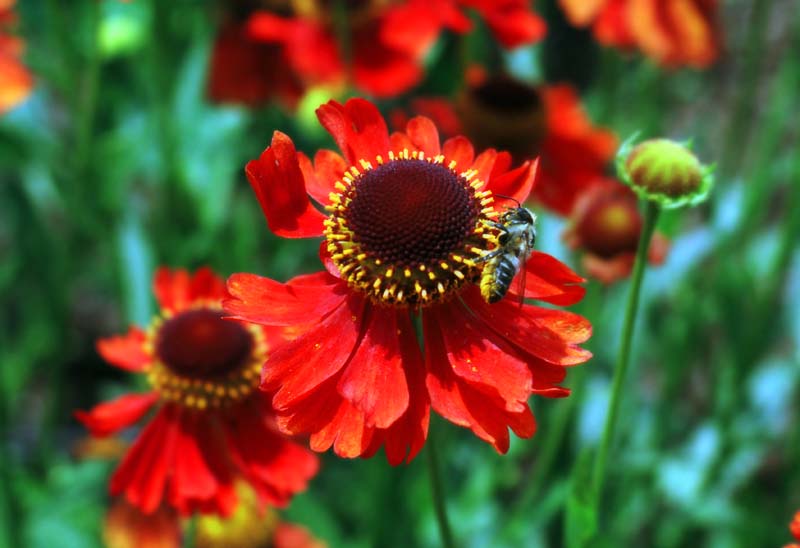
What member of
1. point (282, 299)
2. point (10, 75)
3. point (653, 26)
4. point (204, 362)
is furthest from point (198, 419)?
point (653, 26)

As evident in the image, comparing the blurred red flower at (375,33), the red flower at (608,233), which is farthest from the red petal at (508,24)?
the red flower at (608,233)

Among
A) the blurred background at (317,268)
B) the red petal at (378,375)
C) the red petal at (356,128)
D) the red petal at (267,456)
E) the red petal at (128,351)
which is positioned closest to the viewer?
the red petal at (378,375)

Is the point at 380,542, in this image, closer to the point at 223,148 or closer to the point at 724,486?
the point at 724,486

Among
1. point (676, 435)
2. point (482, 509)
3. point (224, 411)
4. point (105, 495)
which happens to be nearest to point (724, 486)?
point (676, 435)

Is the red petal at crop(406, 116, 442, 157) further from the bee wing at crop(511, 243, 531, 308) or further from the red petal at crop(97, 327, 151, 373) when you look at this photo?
the red petal at crop(97, 327, 151, 373)

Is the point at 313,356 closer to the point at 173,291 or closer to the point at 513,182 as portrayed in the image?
the point at 513,182

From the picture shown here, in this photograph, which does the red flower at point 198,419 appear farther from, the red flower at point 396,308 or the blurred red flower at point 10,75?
the blurred red flower at point 10,75
